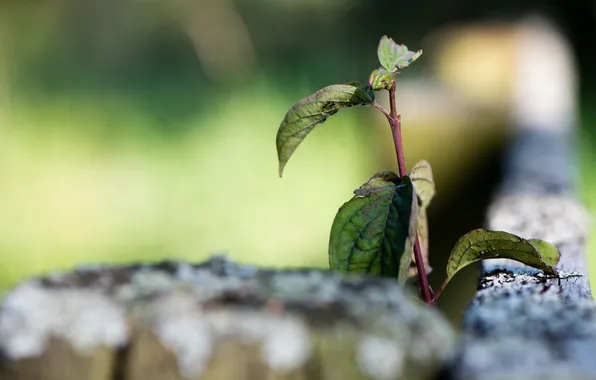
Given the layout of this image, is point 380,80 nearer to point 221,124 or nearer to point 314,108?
point 314,108

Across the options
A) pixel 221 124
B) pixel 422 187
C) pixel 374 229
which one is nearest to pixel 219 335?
pixel 374 229

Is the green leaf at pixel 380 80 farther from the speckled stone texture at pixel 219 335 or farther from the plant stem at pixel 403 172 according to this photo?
the speckled stone texture at pixel 219 335

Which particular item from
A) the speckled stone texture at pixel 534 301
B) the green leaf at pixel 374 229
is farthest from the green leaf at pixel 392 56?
the speckled stone texture at pixel 534 301

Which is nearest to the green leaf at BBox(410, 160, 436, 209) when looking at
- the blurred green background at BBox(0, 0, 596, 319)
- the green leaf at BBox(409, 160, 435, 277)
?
the green leaf at BBox(409, 160, 435, 277)

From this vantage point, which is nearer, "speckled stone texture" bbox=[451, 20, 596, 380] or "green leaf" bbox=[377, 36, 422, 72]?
"speckled stone texture" bbox=[451, 20, 596, 380]

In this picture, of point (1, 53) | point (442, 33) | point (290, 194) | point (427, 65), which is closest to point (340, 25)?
point (442, 33)

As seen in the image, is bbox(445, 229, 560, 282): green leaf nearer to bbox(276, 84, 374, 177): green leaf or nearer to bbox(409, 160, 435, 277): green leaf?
bbox(409, 160, 435, 277): green leaf
